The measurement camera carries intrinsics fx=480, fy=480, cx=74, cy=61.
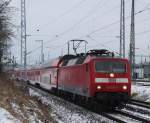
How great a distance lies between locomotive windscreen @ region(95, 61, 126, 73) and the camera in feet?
75.6

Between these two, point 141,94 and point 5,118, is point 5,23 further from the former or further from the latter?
point 141,94

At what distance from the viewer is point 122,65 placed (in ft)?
77.0

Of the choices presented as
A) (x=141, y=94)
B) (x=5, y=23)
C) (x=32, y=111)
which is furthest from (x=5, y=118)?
(x=141, y=94)

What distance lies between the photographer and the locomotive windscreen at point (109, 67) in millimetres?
23031

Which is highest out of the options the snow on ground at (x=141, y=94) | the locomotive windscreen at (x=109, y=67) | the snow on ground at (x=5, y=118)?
the locomotive windscreen at (x=109, y=67)

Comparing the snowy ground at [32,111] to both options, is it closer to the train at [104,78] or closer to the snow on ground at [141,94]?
the snow on ground at [141,94]

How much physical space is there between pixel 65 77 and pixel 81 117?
1214cm

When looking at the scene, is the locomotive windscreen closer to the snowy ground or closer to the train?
the train

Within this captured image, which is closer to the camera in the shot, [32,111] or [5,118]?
[5,118]

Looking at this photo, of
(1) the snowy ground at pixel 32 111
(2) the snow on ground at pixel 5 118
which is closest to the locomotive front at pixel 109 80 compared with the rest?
(1) the snowy ground at pixel 32 111

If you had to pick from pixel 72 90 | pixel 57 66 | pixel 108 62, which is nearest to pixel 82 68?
pixel 108 62

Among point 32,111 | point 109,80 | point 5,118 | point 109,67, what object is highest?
point 109,67

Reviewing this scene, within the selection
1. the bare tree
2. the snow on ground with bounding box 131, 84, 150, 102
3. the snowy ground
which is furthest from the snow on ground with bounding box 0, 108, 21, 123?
the snow on ground with bounding box 131, 84, 150, 102

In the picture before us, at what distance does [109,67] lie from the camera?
76.1ft
